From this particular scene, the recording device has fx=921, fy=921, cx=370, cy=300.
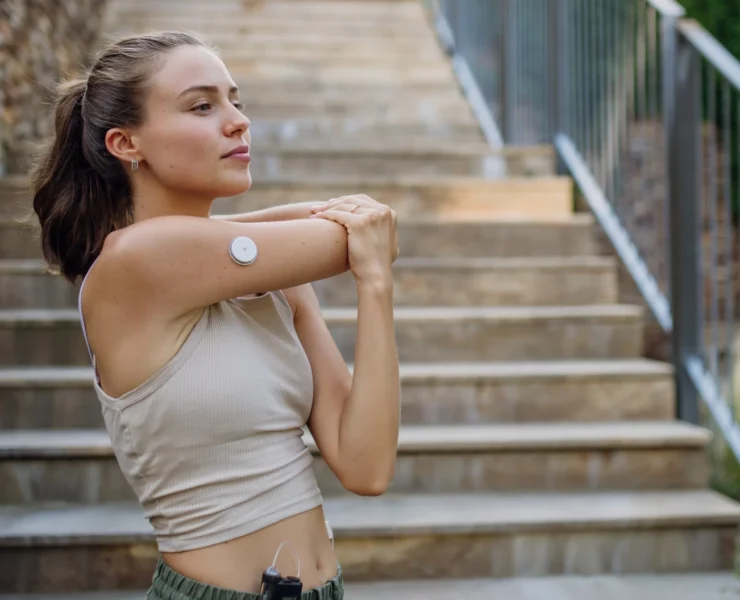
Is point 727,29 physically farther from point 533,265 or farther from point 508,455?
point 508,455

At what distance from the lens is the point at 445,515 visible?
217 cm

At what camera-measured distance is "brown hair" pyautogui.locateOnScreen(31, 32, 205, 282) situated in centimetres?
107

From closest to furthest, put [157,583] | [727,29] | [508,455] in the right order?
1. [157,583]
2. [508,455]
3. [727,29]

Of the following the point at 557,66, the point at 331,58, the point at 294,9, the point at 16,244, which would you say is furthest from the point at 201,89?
the point at 294,9

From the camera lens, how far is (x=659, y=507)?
7.32 feet

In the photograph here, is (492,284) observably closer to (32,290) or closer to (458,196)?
(458,196)

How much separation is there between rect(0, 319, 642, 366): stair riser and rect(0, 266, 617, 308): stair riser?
22cm

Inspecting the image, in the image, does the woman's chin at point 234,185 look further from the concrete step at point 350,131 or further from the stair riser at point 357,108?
the stair riser at point 357,108

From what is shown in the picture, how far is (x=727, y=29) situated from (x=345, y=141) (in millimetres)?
2390

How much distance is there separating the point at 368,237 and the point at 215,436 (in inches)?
11.4

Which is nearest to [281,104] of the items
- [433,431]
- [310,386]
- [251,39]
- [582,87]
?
[251,39]

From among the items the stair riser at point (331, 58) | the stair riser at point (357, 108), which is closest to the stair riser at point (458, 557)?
the stair riser at point (357, 108)

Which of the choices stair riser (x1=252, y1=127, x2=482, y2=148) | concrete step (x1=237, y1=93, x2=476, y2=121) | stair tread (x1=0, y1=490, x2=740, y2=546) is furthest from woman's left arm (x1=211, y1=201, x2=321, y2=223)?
concrete step (x1=237, y1=93, x2=476, y2=121)

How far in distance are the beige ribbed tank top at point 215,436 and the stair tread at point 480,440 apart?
1236mm
